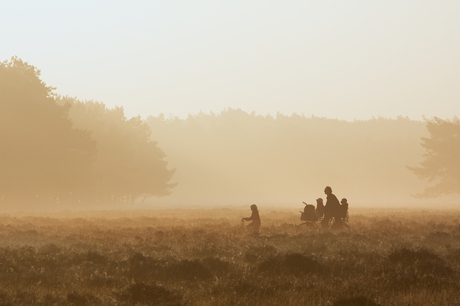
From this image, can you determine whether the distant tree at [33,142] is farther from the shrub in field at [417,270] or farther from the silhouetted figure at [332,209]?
the shrub in field at [417,270]

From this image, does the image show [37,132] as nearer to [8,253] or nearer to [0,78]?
[0,78]

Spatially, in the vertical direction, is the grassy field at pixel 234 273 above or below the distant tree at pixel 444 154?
below

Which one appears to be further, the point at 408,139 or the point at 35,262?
the point at 408,139

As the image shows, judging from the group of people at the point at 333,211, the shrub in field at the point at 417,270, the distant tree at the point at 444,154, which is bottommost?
the shrub in field at the point at 417,270

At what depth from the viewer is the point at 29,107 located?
5091 cm

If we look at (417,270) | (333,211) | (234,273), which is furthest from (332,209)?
(234,273)

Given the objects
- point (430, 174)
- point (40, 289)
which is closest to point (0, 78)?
point (40, 289)

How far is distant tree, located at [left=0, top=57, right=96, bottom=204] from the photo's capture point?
47.8 m

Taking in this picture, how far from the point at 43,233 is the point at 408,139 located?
14495 centimetres

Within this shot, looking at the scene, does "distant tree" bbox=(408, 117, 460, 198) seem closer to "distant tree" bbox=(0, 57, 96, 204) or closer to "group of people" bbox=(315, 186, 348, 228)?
"distant tree" bbox=(0, 57, 96, 204)

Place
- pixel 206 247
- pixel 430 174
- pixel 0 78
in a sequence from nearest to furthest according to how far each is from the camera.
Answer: pixel 206 247 → pixel 0 78 → pixel 430 174

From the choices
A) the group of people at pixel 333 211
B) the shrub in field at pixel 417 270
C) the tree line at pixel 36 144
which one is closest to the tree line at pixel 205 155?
the tree line at pixel 36 144

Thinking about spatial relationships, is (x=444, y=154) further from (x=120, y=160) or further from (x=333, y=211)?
(x=333, y=211)

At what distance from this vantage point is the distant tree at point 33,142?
4781 centimetres
